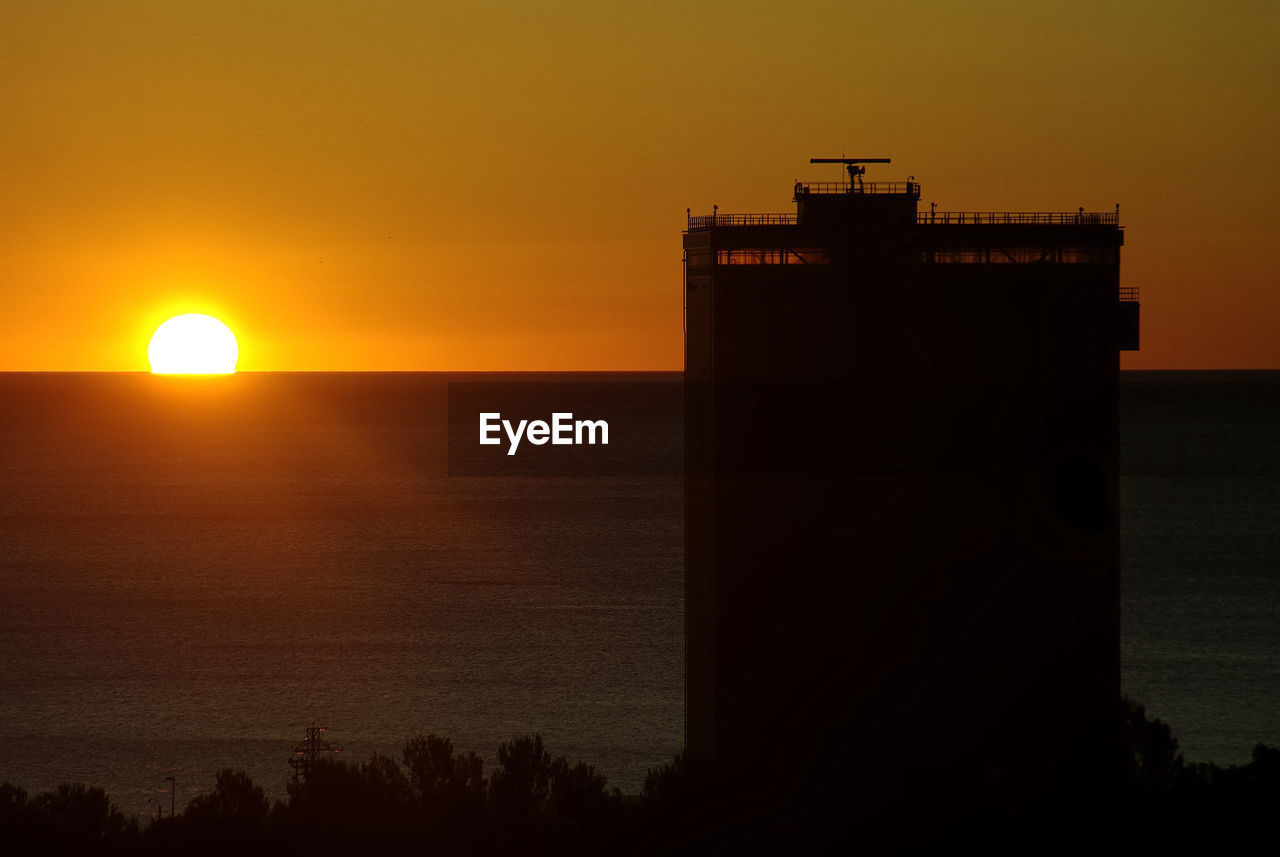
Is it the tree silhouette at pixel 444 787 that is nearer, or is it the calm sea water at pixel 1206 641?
the tree silhouette at pixel 444 787

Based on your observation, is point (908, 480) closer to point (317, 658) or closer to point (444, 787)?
point (444, 787)

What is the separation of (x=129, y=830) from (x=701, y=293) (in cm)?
3024

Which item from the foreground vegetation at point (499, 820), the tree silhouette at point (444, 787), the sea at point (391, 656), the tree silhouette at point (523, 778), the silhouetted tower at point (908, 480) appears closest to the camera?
the foreground vegetation at point (499, 820)

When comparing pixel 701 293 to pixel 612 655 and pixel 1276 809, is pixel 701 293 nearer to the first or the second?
pixel 1276 809

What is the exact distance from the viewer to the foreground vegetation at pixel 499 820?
134 ft

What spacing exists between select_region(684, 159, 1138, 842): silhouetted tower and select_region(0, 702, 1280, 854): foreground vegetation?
11.7m

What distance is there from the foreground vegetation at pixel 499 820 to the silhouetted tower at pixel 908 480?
1174 centimetres

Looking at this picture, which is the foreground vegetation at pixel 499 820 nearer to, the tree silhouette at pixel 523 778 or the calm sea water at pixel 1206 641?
the tree silhouette at pixel 523 778

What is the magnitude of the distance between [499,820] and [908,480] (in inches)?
986

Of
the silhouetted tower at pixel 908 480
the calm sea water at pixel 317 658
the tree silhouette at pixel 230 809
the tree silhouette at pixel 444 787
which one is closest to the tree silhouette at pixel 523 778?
the tree silhouette at pixel 444 787

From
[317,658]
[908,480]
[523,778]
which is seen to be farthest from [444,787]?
[317,658]

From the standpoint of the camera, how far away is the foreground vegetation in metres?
40.8

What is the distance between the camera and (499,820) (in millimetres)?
44406

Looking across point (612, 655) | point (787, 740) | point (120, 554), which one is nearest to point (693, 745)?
point (787, 740)
